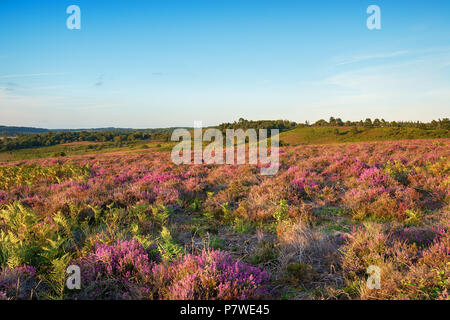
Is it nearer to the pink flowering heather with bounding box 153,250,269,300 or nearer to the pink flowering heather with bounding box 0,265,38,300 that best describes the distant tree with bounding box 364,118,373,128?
the pink flowering heather with bounding box 153,250,269,300

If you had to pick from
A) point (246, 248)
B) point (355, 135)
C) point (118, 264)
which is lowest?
point (246, 248)

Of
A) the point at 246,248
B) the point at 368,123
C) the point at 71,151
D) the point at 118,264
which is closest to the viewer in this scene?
the point at 118,264

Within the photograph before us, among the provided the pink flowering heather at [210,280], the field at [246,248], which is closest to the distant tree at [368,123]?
the field at [246,248]

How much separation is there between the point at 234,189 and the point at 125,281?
5231 millimetres

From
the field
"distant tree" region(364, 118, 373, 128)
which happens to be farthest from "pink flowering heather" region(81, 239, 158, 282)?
"distant tree" region(364, 118, 373, 128)

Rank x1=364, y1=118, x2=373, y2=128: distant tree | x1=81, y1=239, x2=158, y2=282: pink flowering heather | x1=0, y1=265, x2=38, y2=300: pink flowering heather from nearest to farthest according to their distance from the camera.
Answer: x1=0, y1=265, x2=38, y2=300: pink flowering heather < x1=81, y1=239, x2=158, y2=282: pink flowering heather < x1=364, y1=118, x2=373, y2=128: distant tree

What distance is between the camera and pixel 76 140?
9112 centimetres

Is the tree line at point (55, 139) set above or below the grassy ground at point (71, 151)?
above

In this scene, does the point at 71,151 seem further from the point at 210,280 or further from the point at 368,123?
the point at 368,123

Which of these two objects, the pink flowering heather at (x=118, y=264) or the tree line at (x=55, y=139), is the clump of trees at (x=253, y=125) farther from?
the pink flowering heather at (x=118, y=264)

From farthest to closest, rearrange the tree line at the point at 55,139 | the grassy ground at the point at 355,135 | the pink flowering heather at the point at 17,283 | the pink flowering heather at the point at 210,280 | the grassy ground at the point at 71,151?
1. the tree line at the point at 55,139
2. the grassy ground at the point at 71,151
3. the grassy ground at the point at 355,135
4. the pink flowering heather at the point at 17,283
5. the pink flowering heather at the point at 210,280

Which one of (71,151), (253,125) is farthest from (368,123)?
(71,151)

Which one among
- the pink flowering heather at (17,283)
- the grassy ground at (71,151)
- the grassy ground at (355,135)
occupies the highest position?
the grassy ground at (355,135)
